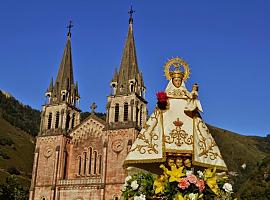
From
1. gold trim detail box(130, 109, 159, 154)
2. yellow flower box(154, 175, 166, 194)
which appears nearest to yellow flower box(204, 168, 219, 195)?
yellow flower box(154, 175, 166, 194)

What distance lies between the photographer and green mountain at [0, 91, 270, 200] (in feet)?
204

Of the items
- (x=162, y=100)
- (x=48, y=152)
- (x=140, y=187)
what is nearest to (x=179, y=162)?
(x=140, y=187)

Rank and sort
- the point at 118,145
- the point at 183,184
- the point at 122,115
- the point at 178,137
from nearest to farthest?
1. the point at 183,184
2. the point at 178,137
3. the point at 118,145
4. the point at 122,115

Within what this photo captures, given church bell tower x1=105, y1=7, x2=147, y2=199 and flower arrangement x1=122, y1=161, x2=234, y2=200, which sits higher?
church bell tower x1=105, y1=7, x2=147, y2=199

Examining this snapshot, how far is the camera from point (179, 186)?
23.6 feet

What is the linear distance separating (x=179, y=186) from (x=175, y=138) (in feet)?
5.68

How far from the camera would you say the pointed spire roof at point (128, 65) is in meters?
44.6

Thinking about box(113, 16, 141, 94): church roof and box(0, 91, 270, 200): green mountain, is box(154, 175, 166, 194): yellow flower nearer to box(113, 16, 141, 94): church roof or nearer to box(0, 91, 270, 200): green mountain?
box(113, 16, 141, 94): church roof

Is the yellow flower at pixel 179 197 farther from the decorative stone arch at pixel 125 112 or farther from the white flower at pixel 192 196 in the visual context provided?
the decorative stone arch at pixel 125 112

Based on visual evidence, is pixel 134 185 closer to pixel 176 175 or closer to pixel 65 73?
pixel 176 175

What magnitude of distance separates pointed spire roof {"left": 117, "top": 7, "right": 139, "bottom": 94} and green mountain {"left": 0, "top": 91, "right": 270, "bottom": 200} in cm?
1992

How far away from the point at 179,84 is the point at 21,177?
76.5 m

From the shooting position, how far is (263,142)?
535 ft

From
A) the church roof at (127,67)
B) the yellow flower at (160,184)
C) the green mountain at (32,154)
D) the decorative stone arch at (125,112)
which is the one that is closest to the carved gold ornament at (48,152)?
the decorative stone arch at (125,112)
